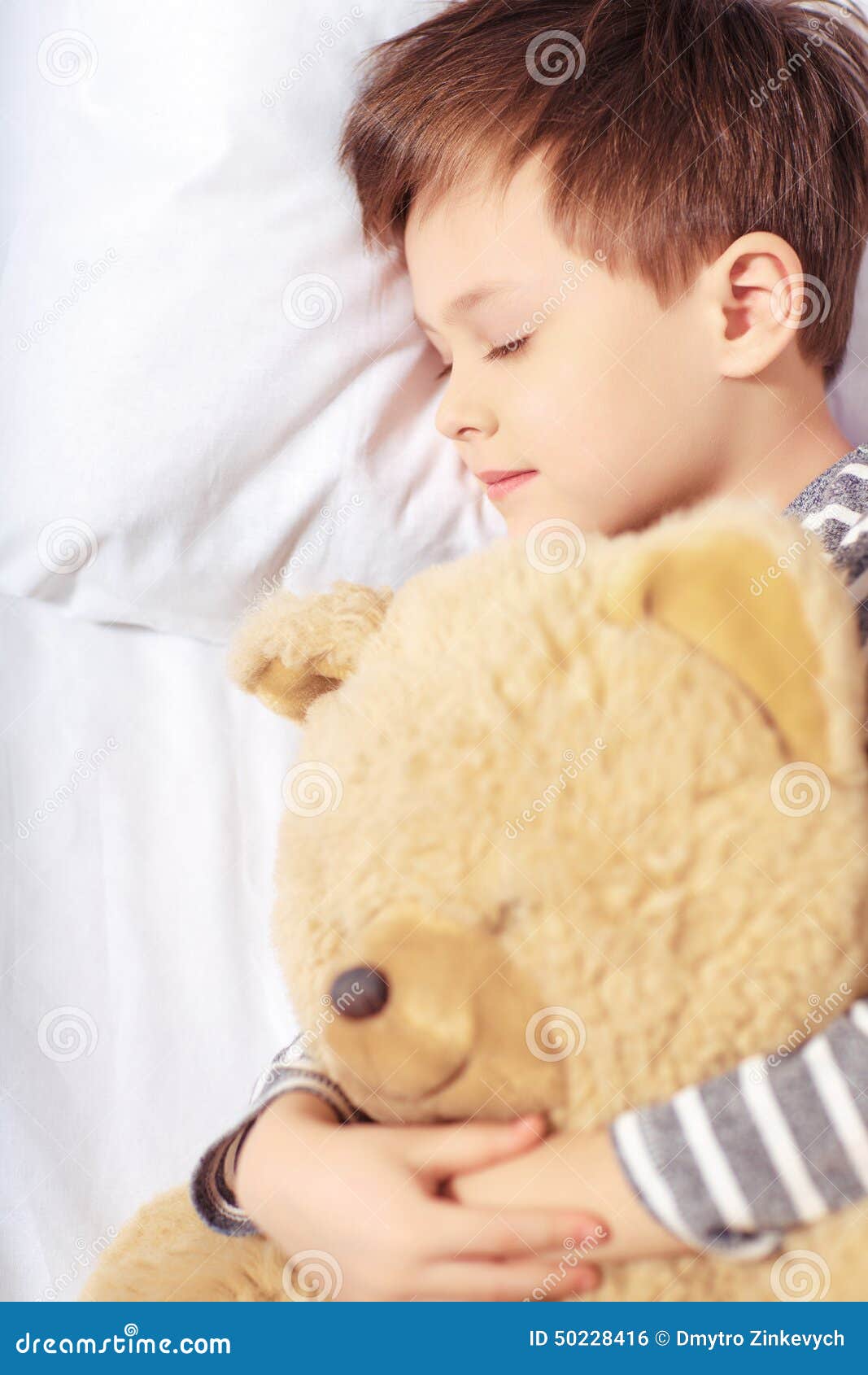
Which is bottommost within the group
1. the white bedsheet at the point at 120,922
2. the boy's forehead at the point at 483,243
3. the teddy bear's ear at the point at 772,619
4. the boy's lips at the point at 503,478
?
the white bedsheet at the point at 120,922

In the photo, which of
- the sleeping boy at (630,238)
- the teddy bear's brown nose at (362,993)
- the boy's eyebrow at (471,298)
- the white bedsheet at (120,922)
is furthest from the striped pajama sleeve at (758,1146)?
the boy's eyebrow at (471,298)

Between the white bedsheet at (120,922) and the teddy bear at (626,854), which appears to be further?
the white bedsheet at (120,922)

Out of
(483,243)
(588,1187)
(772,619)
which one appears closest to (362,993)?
(588,1187)

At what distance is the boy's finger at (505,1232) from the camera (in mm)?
527

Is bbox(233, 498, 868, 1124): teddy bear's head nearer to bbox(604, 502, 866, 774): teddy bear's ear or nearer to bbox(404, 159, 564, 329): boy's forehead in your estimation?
bbox(604, 502, 866, 774): teddy bear's ear

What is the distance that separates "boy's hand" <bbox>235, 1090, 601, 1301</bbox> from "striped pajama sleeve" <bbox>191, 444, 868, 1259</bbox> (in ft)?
0.14

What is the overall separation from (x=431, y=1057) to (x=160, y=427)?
24.1 inches

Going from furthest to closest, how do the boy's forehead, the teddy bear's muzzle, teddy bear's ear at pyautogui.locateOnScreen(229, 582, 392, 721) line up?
the boy's forehead
teddy bear's ear at pyautogui.locateOnScreen(229, 582, 392, 721)
the teddy bear's muzzle

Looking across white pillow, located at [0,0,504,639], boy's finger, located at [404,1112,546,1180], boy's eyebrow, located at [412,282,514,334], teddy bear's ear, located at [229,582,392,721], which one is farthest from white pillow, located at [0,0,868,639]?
boy's finger, located at [404,1112,546,1180]

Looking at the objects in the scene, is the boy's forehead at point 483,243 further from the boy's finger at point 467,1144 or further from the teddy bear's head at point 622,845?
the boy's finger at point 467,1144

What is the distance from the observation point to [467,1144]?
0.52 m

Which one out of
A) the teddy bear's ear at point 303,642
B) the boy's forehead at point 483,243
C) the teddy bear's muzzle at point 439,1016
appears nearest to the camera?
the teddy bear's muzzle at point 439,1016

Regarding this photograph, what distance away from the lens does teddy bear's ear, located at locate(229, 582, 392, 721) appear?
0.62 m

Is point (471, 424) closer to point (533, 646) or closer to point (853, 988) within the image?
point (533, 646)
